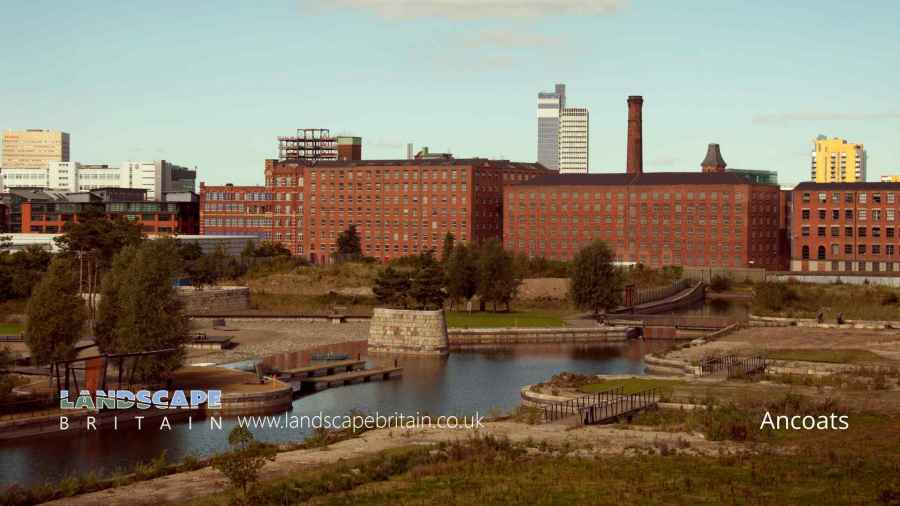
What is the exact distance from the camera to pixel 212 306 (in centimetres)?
12056

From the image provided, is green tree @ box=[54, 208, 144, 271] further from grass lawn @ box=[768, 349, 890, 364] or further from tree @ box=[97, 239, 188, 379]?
grass lawn @ box=[768, 349, 890, 364]

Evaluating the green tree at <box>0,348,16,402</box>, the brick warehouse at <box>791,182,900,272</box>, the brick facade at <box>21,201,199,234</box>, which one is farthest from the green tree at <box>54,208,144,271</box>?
the brick warehouse at <box>791,182,900,272</box>

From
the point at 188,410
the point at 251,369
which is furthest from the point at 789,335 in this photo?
the point at 188,410

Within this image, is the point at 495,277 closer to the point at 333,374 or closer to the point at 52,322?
the point at 333,374

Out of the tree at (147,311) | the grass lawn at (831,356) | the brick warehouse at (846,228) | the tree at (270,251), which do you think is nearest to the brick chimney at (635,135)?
the brick warehouse at (846,228)

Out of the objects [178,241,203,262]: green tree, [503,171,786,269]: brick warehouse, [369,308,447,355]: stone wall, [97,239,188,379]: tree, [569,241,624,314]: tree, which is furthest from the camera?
[503,171,786,269]: brick warehouse

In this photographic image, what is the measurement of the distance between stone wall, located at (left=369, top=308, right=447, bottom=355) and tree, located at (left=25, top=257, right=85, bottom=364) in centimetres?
2981

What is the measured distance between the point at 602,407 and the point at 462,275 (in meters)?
63.1

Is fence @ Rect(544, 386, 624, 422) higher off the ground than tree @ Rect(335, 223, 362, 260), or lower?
lower

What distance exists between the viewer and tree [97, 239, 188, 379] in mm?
68188

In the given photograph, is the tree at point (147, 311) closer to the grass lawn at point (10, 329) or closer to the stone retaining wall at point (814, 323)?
the grass lawn at point (10, 329)

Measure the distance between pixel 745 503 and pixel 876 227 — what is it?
442 ft

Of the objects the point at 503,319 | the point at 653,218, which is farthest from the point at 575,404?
the point at 653,218

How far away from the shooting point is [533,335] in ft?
334
